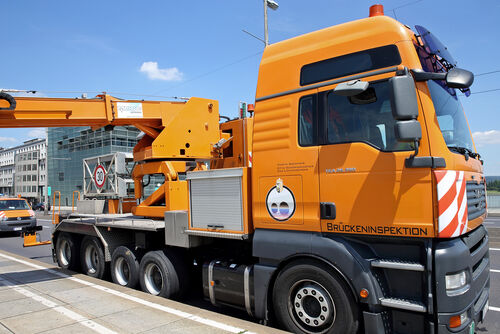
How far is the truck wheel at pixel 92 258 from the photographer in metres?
7.25

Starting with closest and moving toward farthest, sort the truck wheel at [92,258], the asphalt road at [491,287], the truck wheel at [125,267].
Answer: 1. the asphalt road at [491,287]
2. the truck wheel at [125,267]
3. the truck wheel at [92,258]

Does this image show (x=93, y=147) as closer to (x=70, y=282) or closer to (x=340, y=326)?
(x=70, y=282)

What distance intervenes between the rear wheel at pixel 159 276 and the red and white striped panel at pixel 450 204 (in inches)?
158

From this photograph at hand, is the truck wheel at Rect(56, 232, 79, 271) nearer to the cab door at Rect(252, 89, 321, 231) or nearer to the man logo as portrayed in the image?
the cab door at Rect(252, 89, 321, 231)

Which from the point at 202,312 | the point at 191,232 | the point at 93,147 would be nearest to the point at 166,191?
the point at 191,232

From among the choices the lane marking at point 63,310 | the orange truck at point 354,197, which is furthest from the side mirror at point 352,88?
the lane marking at point 63,310

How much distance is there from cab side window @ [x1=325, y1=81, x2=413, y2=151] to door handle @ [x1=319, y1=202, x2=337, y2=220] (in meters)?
0.66

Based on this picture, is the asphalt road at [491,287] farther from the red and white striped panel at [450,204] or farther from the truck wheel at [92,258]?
the truck wheel at [92,258]

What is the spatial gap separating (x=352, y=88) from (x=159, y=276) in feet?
14.4

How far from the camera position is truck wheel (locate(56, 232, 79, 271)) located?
8.20 metres

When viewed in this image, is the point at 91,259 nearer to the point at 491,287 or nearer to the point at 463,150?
the point at 463,150

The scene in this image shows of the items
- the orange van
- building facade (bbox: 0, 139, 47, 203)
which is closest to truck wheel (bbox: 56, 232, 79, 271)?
the orange van

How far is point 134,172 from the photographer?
→ 24.5 ft

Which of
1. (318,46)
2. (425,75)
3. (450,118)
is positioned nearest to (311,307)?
(450,118)
